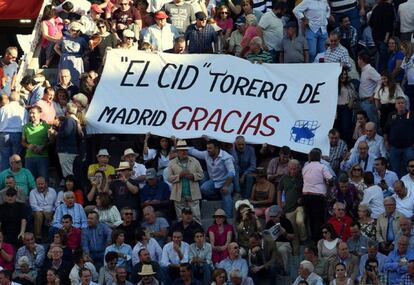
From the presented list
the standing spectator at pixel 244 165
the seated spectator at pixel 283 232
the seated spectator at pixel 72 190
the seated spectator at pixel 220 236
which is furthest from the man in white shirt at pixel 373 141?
the seated spectator at pixel 72 190

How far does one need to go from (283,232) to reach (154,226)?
204 centimetres

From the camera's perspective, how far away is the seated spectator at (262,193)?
36000mm

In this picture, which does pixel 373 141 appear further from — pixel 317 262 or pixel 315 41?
pixel 315 41

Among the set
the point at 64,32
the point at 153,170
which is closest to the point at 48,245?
the point at 153,170

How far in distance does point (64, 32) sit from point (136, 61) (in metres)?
1.68

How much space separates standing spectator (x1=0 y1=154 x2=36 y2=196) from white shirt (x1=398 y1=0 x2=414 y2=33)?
25.6 feet

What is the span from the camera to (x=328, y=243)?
3441 centimetres

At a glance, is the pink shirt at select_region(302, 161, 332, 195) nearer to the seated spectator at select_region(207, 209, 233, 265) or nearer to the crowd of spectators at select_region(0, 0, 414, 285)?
the crowd of spectators at select_region(0, 0, 414, 285)

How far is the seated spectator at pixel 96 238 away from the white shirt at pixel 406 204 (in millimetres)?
4490

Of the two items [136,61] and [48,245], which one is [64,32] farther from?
[48,245]

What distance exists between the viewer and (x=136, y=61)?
3875 centimetres

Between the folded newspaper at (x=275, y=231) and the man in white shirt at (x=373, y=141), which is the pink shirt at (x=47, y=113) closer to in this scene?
the folded newspaper at (x=275, y=231)

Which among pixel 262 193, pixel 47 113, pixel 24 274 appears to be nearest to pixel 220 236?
pixel 262 193

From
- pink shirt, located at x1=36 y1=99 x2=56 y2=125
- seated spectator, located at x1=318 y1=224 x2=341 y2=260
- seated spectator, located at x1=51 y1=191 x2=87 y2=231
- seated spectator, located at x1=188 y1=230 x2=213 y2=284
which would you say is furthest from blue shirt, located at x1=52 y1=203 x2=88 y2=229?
seated spectator, located at x1=318 y1=224 x2=341 y2=260
